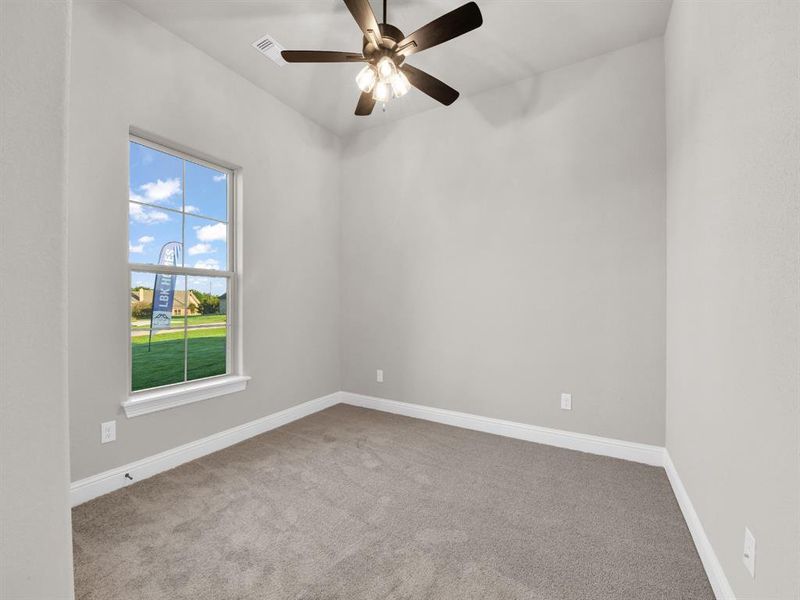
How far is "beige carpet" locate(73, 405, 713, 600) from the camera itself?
1.53 m

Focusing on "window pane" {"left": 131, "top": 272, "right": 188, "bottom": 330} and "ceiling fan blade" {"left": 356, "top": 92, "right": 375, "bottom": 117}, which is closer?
"ceiling fan blade" {"left": 356, "top": 92, "right": 375, "bottom": 117}

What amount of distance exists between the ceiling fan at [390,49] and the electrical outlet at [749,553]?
2.36 metres

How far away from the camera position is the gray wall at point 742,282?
0.98 metres

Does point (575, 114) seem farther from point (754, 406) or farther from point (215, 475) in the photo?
point (215, 475)

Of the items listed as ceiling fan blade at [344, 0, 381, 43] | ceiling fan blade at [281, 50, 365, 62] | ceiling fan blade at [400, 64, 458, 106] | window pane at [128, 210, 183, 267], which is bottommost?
window pane at [128, 210, 183, 267]

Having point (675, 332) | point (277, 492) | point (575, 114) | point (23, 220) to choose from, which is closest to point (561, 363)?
point (675, 332)

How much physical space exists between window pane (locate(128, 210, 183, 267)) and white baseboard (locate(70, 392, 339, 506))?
132cm

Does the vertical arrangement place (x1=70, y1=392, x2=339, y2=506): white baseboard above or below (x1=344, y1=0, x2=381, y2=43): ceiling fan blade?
below

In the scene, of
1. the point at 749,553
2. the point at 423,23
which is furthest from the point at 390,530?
the point at 423,23

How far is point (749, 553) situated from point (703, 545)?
2.00 ft

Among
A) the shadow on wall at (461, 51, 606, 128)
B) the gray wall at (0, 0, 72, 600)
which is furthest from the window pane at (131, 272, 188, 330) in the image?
the shadow on wall at (461, 51, 606, 128)

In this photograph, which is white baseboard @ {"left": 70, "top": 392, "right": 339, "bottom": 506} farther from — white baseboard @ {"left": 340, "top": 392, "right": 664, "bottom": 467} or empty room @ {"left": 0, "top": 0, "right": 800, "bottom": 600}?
white baseboard @ {"left": 340, "top": 392, "right": 664, "bottom": 467}

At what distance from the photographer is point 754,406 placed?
1.16 meters

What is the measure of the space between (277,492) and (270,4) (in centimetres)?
304
